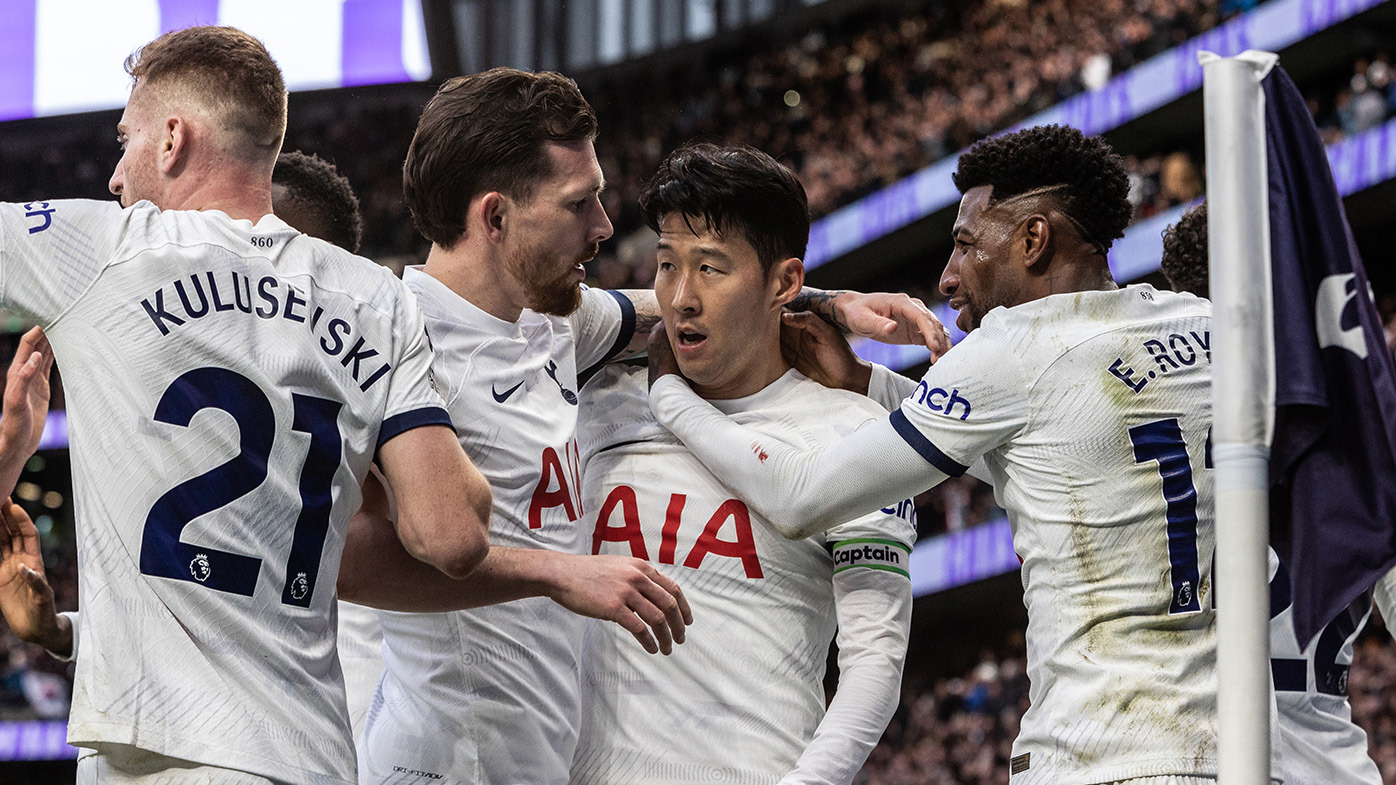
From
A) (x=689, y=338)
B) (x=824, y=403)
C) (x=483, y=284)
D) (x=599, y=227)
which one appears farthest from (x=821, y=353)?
(x=483, y=284)

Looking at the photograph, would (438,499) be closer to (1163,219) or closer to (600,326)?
(600,326)

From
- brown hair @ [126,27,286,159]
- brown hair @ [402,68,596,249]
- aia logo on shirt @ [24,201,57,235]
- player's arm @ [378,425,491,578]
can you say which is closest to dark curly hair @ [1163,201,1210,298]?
brown hair @ [402,68,596,249]

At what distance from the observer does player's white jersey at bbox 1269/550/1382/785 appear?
4.14 metres

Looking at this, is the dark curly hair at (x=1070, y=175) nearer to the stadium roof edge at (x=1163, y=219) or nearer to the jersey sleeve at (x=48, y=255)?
the jersey sleeve at (x=48, y=255)

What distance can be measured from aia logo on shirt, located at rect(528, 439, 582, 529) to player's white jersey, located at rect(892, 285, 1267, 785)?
32.3 inches

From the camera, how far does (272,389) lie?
2.73m

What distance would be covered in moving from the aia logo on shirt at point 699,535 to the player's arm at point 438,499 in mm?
865

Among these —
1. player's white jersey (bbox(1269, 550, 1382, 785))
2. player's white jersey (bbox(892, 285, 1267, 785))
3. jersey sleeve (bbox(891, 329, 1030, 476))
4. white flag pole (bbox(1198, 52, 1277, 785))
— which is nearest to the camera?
white flag pole (bbox(1198, 52, 1277, 785))

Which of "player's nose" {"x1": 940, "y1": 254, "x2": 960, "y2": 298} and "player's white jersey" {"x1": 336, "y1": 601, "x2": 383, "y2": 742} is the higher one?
"player's nose" {"x1": 940, "y1": 254, "x2": 960, "y2": 298}

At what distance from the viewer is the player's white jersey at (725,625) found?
3.51 metres

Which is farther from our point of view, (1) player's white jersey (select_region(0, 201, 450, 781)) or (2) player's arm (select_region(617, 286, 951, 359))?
(2) player's arm (select_region(617, 286, 951, 359))

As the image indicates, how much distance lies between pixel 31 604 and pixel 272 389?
0.87 meters

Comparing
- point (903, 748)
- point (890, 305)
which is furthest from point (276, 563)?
point (903, 748)

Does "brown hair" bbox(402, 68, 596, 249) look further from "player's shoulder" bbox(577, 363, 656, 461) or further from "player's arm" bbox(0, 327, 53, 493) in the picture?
"player's arm" bbox(0, 327, 53, 493)
